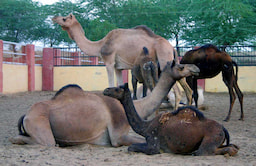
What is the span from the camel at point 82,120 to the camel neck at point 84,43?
15.6 ft

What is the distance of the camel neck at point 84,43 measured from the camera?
9.51 metres

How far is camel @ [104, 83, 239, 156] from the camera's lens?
401 centimetres

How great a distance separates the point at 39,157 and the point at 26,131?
2.66 ft

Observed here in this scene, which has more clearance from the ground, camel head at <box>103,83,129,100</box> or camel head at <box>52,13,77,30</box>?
camel head at <box>52,13,77,30</box>

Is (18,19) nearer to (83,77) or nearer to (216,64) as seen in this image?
(83,77)

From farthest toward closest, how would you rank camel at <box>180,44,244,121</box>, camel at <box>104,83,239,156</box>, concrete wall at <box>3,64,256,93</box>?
concrete wall at <box>3,64,256,93</box>, camel at <box>180,44,244,121</box>, camel at <box>104,83,239,156</box>

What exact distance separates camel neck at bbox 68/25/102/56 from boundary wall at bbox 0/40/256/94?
8.16 metres

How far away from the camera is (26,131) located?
182 inches

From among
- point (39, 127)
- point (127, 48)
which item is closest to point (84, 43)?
point (127, 48)

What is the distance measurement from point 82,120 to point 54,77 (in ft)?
54.9

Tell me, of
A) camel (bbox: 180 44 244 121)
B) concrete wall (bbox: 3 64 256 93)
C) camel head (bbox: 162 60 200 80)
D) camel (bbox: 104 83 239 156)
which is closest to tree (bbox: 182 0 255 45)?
concrete wall (bbox: 3 64 256 93)

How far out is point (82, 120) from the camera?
4656 millimetres

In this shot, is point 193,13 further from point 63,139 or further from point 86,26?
point 63,139

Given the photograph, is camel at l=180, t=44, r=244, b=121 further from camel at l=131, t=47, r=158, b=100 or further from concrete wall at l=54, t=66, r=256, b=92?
concrete wall at l=54, t=66, r=256, b=92
